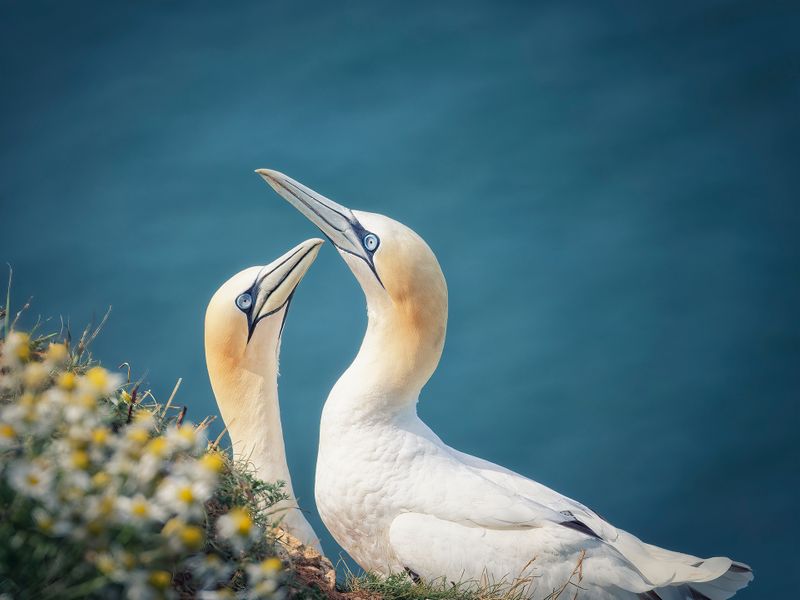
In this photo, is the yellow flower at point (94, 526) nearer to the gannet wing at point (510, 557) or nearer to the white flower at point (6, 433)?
the white flower at point (6, 433)

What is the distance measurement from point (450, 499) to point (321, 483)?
673 mm

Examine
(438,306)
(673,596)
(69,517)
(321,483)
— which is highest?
(438,306)

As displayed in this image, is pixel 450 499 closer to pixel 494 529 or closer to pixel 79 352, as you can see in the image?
pixel 494 529

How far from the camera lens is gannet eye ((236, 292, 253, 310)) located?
505cm

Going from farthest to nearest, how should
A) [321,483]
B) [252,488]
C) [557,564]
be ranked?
[321,483], [557,564], [252,488]

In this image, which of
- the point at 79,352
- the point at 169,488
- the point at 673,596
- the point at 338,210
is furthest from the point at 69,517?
the point at 673,596

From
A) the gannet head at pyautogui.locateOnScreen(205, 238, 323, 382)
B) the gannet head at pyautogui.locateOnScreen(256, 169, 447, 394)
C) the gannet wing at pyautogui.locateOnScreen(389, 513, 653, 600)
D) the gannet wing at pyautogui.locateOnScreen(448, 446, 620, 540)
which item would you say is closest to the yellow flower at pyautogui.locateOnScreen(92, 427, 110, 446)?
the gannet wing at pyautogui.locateOnScreen(389, 513, 653, 600)

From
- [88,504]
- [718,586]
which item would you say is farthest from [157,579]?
[718,586]

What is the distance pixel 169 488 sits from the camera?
2002mm

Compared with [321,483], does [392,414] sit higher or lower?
higher

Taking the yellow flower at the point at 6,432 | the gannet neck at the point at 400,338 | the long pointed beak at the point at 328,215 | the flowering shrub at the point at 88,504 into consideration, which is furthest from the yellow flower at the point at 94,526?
the long pointed beak at the point at 328,215

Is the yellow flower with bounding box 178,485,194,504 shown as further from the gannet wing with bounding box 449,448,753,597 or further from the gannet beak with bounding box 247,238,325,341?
the gannet wing with bounding box 449,448,753,597

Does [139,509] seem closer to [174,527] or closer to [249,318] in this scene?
[174,527]

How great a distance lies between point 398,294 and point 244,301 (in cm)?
84
